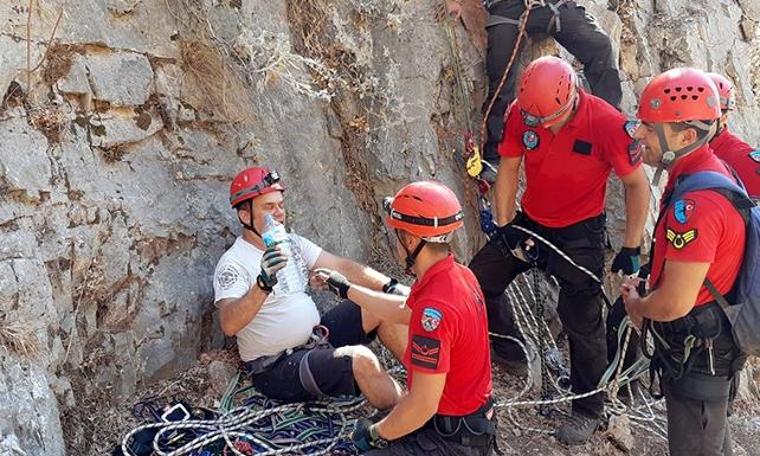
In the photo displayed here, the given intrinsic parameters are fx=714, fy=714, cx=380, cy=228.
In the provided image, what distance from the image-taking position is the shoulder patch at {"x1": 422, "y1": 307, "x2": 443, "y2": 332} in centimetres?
327

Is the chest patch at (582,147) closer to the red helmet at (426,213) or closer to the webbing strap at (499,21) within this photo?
the red helmet at (426,213)

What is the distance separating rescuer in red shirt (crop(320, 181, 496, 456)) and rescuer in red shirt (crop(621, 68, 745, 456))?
976mm

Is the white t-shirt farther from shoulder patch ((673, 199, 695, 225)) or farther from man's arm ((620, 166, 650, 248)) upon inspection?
shoulder patch ((673, 199, 695, 225))

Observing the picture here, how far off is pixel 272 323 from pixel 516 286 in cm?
229

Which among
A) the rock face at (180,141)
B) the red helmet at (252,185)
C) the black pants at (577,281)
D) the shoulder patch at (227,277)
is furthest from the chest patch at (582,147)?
the shoulder patch at (227,277)

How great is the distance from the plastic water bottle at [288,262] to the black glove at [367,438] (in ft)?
3.52

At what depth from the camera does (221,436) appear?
4164 millimetres

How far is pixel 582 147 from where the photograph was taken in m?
4.64

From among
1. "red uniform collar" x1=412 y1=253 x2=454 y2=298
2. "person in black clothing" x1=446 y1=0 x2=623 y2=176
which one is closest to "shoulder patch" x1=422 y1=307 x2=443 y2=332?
"red uniform collar" x1=412 y1=253 x2=454 y2=298

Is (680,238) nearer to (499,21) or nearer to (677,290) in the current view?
(677,290)

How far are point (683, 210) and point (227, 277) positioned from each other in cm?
273

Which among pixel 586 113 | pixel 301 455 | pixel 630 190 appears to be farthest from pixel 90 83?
pixel 630 190

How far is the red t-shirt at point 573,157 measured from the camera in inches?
179

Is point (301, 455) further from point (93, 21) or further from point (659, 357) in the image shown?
point (93, 21)
